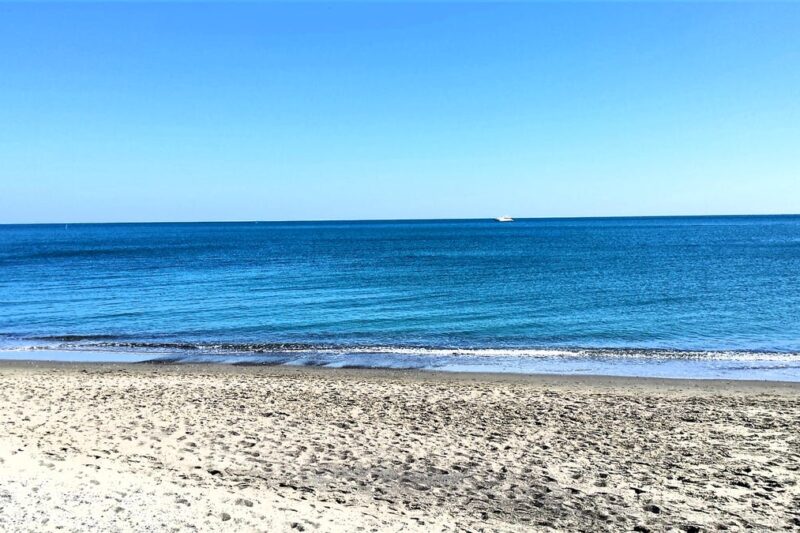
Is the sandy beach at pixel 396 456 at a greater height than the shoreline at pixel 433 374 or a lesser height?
greater

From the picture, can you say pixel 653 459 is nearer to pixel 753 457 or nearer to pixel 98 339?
pixel 753 457

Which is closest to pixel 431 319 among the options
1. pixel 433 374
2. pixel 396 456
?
pixel 433 374

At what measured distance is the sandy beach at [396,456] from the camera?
748 cm

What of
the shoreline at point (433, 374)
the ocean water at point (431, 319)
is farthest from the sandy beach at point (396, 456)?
the ocean water at point (431, 319)

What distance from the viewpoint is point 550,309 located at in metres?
29.0

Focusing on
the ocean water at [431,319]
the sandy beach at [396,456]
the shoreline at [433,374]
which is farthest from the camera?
the ocean water at [431,319]

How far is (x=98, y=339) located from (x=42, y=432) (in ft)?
44.7

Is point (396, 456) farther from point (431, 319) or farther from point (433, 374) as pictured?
point (431, 319)

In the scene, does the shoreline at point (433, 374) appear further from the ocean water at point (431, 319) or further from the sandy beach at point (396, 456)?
the ocean water at point (431, 319)

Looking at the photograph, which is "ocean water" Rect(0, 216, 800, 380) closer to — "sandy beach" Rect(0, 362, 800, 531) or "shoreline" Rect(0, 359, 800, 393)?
"shoreline" Rect(0, 359, 800, 393)

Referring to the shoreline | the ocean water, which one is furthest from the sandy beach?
the ocean water

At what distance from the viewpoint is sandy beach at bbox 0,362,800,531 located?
7.48m

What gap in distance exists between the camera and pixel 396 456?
9.81 m

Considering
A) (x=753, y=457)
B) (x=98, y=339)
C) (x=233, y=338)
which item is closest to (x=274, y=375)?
(x=233, y=338)
